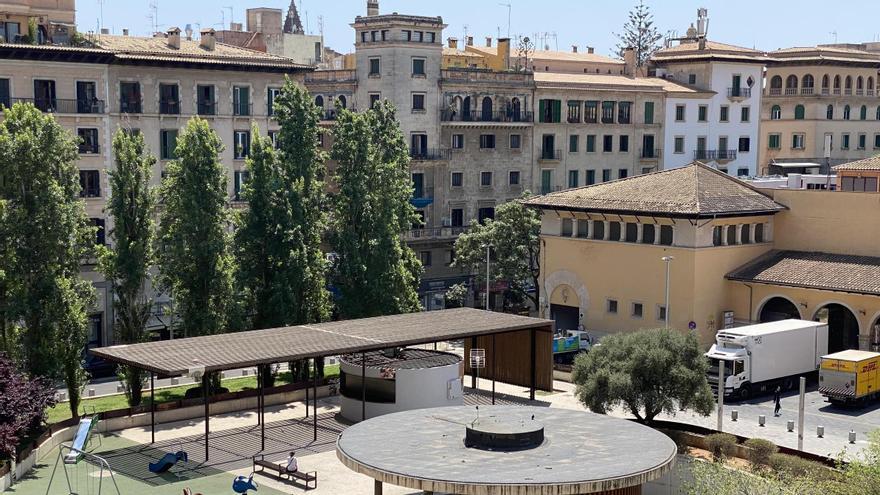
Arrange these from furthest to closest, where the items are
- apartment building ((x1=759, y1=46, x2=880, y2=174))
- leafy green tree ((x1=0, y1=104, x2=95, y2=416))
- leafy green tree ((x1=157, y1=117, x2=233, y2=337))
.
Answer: apartment building ((x1=759, y1=46, x2=880, y2=174)), leafy green tree ((x1=157, y1=117, x2=233, y2=337)), leafy green tree ((x1=0, y1=104, x2=95, y2=416))

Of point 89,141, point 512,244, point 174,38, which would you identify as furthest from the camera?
point 512,244

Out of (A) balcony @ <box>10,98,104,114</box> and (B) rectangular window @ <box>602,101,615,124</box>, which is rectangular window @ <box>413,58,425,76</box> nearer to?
(B) rectangular window @ <box>602,101,615,124</box>

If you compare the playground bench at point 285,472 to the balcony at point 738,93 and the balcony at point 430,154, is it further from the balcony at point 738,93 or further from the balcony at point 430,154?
the balcony at point 738,93

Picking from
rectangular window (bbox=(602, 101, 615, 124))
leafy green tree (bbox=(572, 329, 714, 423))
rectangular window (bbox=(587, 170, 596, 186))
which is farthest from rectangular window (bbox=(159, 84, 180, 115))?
rectangular window (bbox=(602, 101, 615, 124))

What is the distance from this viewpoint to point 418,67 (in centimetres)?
8188

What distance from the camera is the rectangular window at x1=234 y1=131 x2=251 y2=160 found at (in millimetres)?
69688

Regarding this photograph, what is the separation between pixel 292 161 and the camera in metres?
55.2

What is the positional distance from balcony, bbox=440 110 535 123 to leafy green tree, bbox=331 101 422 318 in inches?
925

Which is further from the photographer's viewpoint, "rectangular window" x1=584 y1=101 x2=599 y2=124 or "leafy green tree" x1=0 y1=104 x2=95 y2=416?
"rectangular window" x1=584 y1=101 x2=599 y2=124

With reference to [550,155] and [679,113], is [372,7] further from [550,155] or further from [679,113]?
[679,113]

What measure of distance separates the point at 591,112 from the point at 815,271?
33540mm

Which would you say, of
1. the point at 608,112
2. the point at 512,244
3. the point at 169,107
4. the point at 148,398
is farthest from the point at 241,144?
the point at 608,112

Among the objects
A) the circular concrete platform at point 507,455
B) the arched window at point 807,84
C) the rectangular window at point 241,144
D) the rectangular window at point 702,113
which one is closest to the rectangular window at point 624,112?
the rectangular window at point 702,113

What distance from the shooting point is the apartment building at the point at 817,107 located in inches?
4235
